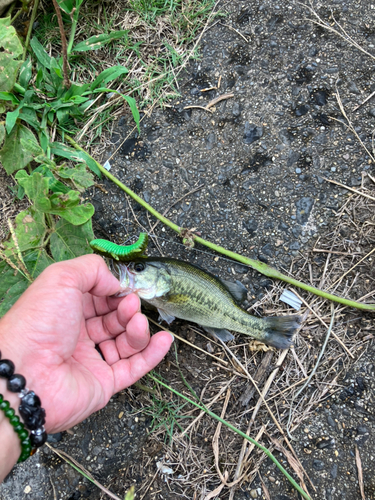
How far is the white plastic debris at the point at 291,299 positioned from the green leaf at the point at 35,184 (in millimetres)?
2344

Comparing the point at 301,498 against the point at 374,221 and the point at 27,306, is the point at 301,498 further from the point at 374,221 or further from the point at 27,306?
the point at 27,306

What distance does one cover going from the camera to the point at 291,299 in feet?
11.4

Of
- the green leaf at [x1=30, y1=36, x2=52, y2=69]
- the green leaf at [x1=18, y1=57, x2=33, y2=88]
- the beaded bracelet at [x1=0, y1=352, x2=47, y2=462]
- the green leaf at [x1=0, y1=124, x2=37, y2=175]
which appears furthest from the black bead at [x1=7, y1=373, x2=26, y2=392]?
the green leaf at [x1=30, y1=36, x2=52, y2=69]

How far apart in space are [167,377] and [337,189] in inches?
99.3

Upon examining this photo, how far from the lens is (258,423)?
336cm

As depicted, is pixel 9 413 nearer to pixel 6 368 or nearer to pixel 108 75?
pixel 6 368

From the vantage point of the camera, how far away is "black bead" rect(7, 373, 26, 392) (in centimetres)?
219

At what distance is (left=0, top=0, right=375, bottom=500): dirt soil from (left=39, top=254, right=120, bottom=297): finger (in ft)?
3.21

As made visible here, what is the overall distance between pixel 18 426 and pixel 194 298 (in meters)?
1.62

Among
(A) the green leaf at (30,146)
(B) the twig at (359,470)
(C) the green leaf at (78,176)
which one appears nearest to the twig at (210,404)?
(B) the twig at (359,470)

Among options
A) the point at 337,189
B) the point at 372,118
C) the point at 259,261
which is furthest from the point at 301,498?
the point at 372,118

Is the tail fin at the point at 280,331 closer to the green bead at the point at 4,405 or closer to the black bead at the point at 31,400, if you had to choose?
the black bead at the point at 31,400

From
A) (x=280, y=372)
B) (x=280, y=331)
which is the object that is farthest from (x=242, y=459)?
(x=280, y=331)

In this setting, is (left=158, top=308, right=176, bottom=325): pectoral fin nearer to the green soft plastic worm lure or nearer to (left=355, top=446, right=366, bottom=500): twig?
the green soft plastic worm lure
